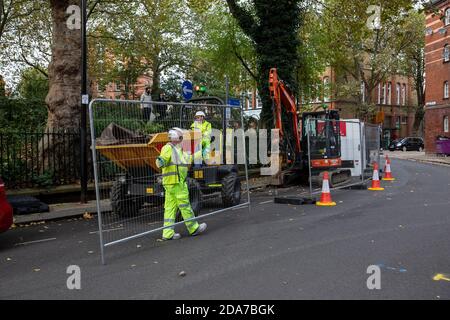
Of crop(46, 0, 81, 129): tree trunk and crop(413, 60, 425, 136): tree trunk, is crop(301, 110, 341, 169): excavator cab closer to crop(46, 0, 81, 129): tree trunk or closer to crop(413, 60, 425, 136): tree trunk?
crop(46, 0, 81, 129): tree trunk

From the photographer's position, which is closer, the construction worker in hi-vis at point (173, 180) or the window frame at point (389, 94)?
the construction worker in hi-vis at point (173, 180)

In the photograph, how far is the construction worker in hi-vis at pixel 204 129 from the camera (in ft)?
29.6

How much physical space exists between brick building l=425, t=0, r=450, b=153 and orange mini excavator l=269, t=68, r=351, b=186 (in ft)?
92.8

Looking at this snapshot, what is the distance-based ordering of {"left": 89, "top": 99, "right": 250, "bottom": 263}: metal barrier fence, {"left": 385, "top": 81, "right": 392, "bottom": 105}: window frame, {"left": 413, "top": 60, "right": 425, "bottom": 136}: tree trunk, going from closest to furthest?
1. {"left": 89, "top": 99, "right": 250, "bottom": 263}: metal barrier fence
2. {"left": 413, "top": 60, "right": 425, "bottom": 136}: tree trunk
3. {"left": 385, "top": 81, "right": 392, "bottom": 105}: window frame

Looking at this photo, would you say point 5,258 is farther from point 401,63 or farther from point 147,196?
point 401,63

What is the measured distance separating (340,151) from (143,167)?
8941mm

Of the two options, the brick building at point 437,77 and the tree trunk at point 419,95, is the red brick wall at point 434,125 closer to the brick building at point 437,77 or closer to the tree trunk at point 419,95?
the brick building at point 437,77

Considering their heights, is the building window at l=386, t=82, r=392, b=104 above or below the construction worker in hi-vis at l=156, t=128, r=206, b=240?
Answer: above

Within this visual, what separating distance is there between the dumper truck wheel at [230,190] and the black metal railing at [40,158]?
431 centimetres

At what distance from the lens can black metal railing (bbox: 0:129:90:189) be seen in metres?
11.2

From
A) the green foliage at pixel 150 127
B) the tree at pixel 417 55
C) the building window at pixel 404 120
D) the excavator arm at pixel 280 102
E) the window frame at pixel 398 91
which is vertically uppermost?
the tree at pixel 417 55

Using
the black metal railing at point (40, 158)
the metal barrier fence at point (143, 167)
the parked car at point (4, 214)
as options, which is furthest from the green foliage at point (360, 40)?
the parked car at point (4, 214)

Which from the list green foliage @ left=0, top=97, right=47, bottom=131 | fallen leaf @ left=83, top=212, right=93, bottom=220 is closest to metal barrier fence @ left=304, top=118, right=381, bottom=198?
fallen leaf @ left=83, top=212, right=93, bottom=220

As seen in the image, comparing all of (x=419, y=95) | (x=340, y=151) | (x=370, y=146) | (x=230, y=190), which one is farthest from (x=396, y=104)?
A: (x=230, y=190)
